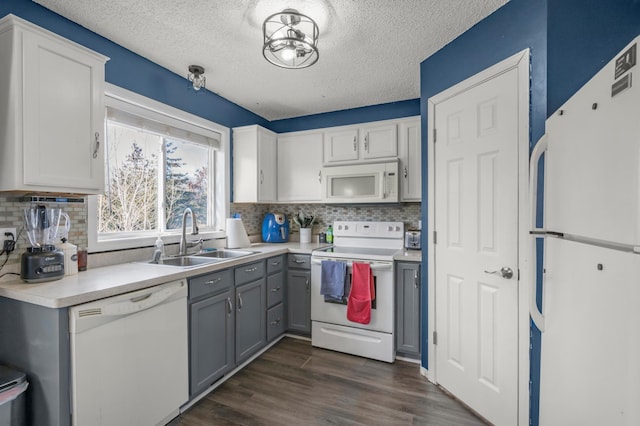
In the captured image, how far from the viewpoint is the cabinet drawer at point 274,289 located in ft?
9.23

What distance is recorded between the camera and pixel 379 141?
3.12 meters

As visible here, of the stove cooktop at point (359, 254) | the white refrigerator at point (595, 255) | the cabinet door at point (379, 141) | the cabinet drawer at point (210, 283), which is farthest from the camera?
the cabinet door at point (379, 141)

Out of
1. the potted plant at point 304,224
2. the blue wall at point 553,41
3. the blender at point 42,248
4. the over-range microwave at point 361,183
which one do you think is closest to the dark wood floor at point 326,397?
the blue wall at point 553,41

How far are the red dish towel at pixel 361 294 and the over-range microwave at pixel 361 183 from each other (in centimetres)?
73

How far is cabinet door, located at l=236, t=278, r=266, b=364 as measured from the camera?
2.40 meters

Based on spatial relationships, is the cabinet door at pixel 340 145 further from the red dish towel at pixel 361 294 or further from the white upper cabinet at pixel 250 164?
the red dish towel at pixel 361 294

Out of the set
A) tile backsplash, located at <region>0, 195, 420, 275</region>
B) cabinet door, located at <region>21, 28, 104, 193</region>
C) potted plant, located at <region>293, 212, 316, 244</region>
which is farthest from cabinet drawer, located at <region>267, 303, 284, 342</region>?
cabinet door, located at <region>21, 28, 104, 193</region>

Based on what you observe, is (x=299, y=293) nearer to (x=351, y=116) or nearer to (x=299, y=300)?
(x=299, y=300)

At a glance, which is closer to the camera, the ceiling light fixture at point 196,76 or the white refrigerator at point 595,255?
the white refrigerator at point 595,255

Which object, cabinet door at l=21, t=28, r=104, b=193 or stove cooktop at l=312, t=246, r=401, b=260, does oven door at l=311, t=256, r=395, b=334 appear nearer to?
stove cooktop at l=312, t=246, r=401, b=260

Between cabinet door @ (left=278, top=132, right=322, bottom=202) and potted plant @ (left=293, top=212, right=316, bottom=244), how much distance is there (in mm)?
277

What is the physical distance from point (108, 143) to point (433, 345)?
2808 millimetres

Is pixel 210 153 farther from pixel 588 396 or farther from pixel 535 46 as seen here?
pixel 588 396

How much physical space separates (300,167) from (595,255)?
9.71 feet
